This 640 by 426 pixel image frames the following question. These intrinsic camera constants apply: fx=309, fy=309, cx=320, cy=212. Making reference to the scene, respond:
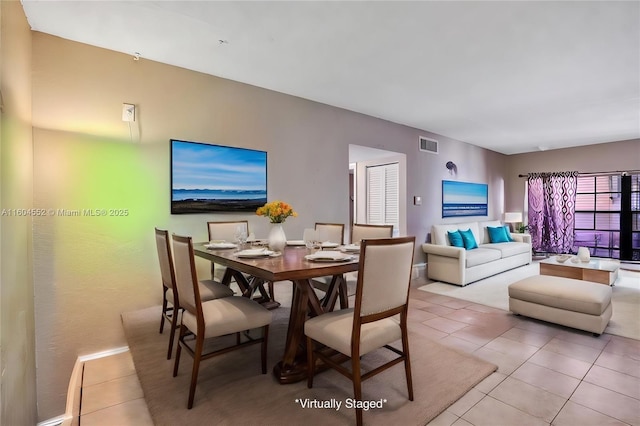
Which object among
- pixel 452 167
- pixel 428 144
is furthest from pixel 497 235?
pixel 428 144

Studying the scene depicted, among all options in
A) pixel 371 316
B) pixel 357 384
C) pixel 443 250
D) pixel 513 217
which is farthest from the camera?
pixel 513 217

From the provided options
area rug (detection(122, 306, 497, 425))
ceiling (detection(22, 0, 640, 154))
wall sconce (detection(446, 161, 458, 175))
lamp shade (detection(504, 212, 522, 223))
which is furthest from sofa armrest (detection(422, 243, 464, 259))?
lamp shade (detection(504, 212, 522, 223))

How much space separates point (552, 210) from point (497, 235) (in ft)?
6.22

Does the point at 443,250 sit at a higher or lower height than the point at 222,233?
lower

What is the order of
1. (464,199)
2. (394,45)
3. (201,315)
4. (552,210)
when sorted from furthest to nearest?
(552,210)
(464,199)
(394,45)
(201,315)

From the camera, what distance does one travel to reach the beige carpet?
10.3 feet

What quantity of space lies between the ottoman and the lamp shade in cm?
426

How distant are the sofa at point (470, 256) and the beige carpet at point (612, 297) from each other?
135 millimetres

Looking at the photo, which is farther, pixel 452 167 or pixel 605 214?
pixel 605 214

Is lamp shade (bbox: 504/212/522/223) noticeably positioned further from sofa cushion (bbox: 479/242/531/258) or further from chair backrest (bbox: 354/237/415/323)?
chair backrest (bbox: 354/237/415/323)

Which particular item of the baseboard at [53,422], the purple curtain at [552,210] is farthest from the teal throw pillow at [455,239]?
the baseboard at [53,422]

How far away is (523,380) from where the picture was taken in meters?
2.13

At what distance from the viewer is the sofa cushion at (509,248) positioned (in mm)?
5531

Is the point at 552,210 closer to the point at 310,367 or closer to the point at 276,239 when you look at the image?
the point at 276,239
